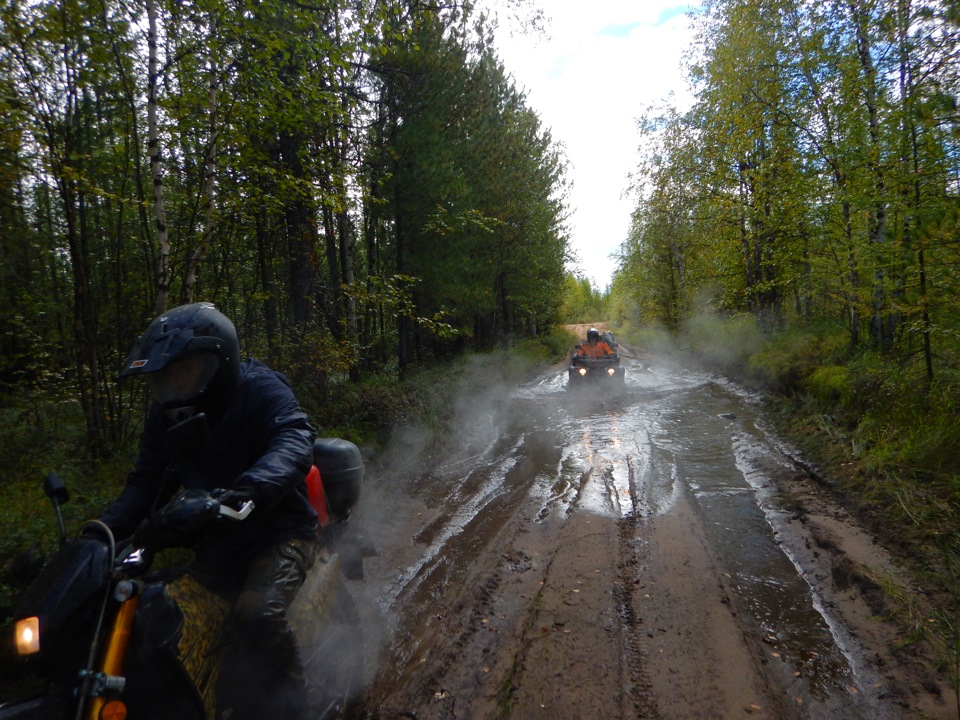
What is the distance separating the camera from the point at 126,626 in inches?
71.9

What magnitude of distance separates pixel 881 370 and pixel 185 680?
963 centimetres

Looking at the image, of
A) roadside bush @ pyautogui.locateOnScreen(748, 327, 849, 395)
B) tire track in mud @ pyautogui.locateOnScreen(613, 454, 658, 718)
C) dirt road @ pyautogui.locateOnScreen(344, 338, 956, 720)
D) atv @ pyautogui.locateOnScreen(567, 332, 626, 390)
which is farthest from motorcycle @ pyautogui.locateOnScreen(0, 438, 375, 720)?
atv @ pyautogui.locateOnScreen(567, 332, 626, 390)

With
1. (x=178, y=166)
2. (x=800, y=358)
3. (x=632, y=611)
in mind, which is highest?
(x=178, y=166)

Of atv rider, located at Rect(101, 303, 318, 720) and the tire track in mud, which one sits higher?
atv rider, located at Rect(101, 303, 318, 720)

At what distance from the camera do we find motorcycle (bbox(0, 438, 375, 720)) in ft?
5.43

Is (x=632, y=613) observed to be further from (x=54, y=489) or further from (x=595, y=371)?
(x=595, y=371)

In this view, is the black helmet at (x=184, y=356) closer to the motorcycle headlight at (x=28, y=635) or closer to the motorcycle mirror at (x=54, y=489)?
the motorcycle mirror at (x=54, y=489)

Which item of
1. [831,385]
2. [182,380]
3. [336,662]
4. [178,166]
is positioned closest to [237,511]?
[182,380]

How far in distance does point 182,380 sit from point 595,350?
14489 mm

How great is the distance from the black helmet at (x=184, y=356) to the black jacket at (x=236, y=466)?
20cm

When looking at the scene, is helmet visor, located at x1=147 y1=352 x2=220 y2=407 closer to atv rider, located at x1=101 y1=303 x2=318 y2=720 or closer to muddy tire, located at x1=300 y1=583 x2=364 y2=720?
atv rider, located at x1=101 y1=303 x2=318 y2=720

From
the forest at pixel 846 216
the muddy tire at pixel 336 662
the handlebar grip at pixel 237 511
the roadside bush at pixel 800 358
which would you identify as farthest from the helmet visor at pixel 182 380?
the roadside bush at pixel 800 358

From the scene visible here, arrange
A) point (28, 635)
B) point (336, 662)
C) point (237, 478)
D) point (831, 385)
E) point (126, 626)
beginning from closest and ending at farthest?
point (28, 635), point (126, 626), point (237, 478), point (336, 662), point (831, 385)

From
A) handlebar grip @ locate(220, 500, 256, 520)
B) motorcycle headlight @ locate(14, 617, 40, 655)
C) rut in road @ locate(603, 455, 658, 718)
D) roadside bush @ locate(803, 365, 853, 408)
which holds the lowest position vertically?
rut in road @ locate(603, 455, 658, 718)
